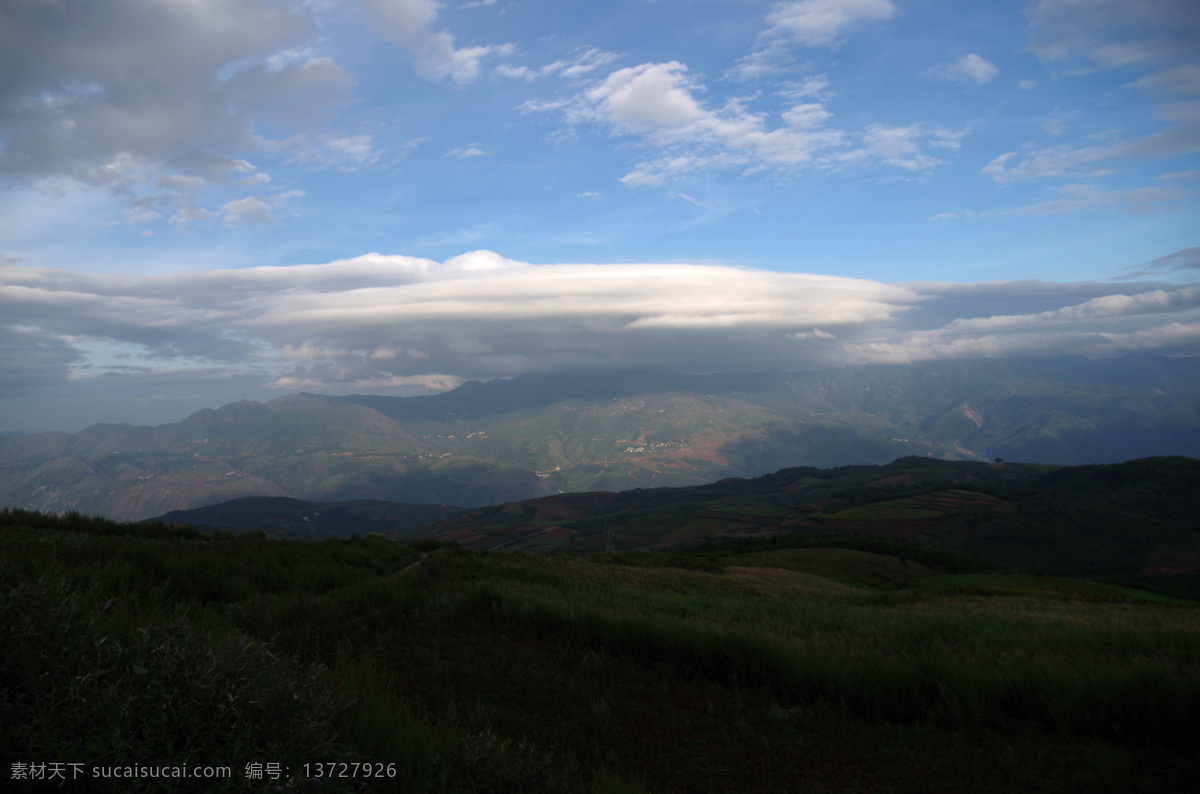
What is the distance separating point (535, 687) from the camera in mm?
7266

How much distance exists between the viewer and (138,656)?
12.0ft

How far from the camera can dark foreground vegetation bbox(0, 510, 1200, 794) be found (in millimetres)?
3410

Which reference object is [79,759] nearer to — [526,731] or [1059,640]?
[526,731]

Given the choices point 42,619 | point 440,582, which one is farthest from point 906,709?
point 440,582

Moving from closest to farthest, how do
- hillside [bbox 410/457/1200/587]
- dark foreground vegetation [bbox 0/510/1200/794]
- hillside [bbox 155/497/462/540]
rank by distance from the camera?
1. dark foreground vegetation [bbox 0/510/1200/794]
2. hillside [bbox 410/457/1200/587]
3. hillside [bbox 155/497/462/540]

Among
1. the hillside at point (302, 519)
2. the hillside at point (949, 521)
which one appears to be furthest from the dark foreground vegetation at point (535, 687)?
the hillside at point (302, 519)

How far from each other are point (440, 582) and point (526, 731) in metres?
7.58

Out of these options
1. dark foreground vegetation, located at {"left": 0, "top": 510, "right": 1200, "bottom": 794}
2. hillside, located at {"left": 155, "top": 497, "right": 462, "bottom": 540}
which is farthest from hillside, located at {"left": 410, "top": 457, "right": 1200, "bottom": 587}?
dark foreground vegetation, located at {"left": 0, "top": 510, "right": 1200, "bottom": 794}

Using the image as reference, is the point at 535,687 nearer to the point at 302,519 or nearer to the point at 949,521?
the point at 949,521

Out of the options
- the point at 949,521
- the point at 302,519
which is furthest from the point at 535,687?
the point at 302,519

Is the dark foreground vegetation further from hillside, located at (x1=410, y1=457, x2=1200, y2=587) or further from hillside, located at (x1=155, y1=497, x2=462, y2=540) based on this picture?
hillside, located at (x1=155, y1=497, x2=462, y2=540)

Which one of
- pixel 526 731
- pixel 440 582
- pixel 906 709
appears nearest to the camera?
pixel 526 731

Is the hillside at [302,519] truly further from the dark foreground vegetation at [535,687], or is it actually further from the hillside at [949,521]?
the dark foreground vegetation at [535,687]

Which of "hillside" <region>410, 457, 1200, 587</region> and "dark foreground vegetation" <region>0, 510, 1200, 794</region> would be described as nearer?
"dark foreground vegetation" <region>0, 510, 1200, 794</region>
